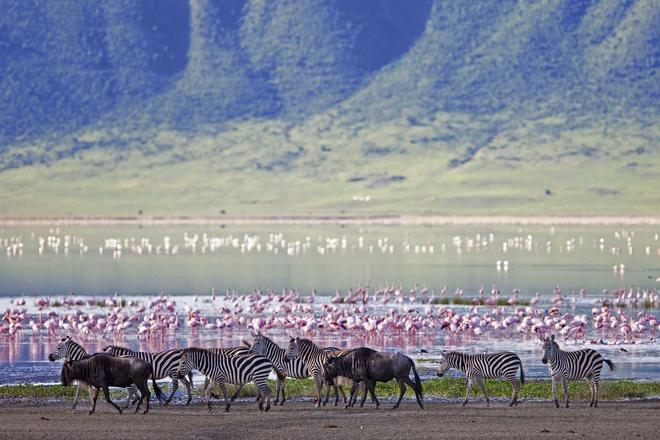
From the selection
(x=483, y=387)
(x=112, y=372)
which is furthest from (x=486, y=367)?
(x=112, y=372)

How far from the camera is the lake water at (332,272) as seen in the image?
1188 inches

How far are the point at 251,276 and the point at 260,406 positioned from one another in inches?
1352

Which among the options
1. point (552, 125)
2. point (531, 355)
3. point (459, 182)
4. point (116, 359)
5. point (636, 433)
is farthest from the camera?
point (552, 125)

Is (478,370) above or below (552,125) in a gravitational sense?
below

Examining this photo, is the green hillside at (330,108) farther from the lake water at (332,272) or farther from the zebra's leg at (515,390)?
A: the zebra's leg at (515,390)

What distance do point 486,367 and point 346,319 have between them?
11343 mm

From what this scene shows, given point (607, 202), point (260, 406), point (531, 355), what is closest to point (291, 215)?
point (607, 202)

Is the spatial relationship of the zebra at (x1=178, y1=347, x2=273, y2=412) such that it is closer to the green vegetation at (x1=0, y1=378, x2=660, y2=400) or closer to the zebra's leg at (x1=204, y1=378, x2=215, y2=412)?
the zebra's leg at (x1=204, y1=378, x2=215, y2=412)

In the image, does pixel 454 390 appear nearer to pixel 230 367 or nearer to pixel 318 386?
pixel 318 386

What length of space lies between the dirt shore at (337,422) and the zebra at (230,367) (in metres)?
0.33

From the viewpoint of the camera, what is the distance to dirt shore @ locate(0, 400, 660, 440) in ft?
58.7

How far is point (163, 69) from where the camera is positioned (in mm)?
167625

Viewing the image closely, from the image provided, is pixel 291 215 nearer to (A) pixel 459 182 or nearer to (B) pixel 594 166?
(A) pixel 459 182

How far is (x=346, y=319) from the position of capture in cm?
3216
